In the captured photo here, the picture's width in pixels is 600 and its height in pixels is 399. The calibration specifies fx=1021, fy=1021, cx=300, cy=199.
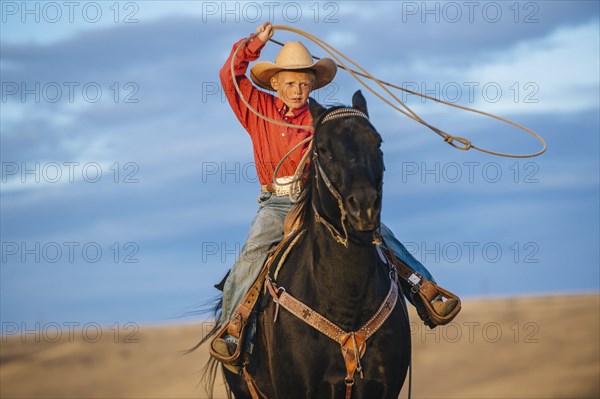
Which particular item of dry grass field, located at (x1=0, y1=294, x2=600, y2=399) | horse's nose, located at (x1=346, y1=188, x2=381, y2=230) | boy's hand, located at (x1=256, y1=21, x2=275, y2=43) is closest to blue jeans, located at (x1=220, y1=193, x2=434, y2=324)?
boy's hand, located at (x1=256, y1=21, x2=275, y2=43)

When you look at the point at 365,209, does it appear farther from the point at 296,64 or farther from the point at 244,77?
the point at 244,77

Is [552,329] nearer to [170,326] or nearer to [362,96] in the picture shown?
[170,326]

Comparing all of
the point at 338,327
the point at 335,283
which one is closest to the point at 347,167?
the point at 335,283

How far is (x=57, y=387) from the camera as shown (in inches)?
915

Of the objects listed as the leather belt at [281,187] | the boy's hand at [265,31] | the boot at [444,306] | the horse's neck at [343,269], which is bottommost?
the boot at [444,306]

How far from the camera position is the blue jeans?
8898 mm

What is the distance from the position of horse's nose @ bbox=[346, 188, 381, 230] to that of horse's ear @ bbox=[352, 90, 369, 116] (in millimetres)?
1012

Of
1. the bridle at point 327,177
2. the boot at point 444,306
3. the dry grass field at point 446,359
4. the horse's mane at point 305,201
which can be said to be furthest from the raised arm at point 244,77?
the dry grass field at point 446,359

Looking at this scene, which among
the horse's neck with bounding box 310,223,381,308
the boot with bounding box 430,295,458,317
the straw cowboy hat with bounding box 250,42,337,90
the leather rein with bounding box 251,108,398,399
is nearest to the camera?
the leather rein with bounding box 251,108,398,399

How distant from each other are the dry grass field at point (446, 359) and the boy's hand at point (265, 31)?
503 inches

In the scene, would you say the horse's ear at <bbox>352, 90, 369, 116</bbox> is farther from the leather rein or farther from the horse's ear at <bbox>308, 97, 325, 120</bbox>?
the horse's ear at <bbox>308, 97, 325, 120</bbox>

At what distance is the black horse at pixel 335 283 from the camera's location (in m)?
7.31

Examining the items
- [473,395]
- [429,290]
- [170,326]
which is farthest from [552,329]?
[429,290]

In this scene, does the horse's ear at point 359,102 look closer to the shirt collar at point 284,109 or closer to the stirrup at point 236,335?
the shirt collar at point 284,109
